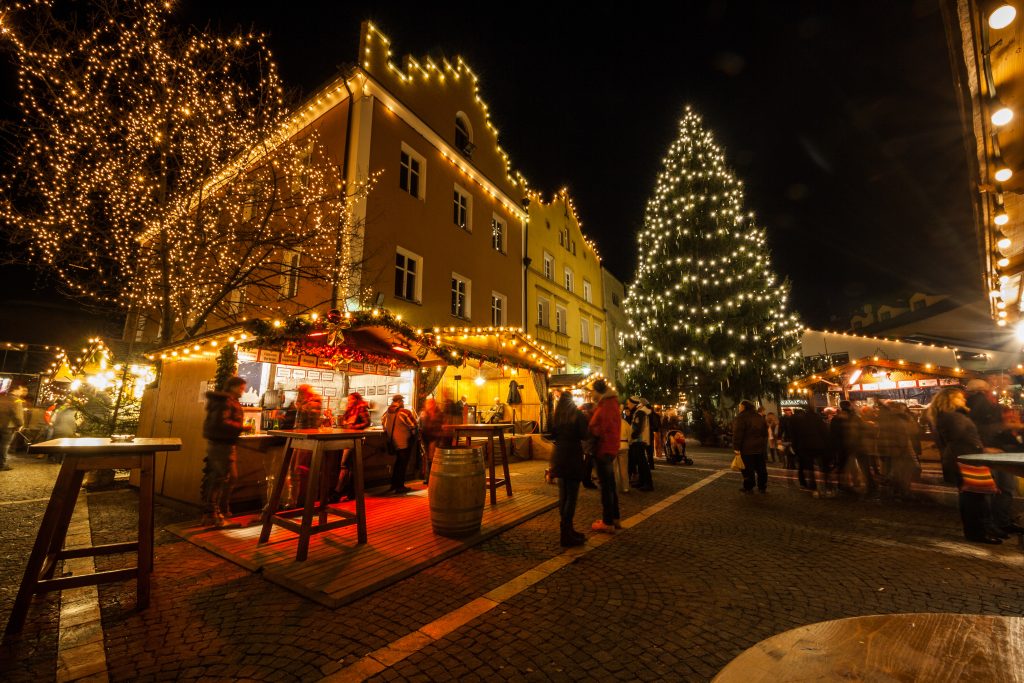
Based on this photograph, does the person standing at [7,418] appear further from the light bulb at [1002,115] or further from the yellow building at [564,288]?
the light bulb at [1002,115]

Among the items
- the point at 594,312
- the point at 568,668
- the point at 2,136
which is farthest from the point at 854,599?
the point at 594,312

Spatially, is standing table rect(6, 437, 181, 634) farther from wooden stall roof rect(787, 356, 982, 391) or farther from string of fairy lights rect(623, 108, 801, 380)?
string of fairy lights rect(623, 108, 801, 380)

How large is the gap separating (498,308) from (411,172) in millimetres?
6504

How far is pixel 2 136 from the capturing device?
7898 mm

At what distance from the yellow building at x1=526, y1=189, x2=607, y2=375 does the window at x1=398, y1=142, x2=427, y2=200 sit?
7.36m

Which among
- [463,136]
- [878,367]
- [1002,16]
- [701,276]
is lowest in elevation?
[878,367]

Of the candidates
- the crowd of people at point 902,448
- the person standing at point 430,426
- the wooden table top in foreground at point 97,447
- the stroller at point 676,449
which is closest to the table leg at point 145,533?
the wooden table top in foreground at point 97,447

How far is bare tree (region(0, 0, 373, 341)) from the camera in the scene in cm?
808

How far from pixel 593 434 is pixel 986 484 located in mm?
4901

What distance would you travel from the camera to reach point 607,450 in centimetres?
618

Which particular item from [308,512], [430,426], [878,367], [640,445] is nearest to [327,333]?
[430,426]

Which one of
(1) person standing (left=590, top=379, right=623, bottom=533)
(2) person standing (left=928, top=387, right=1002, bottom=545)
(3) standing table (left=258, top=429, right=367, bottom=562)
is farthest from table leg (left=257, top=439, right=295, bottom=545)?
(2) person standing (left=928, top=387, right=1002, bottom=545)

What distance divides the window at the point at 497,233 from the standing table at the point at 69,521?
50.7 ft

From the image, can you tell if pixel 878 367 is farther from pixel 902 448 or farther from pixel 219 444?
pixel 219 444
